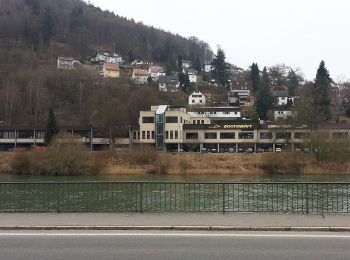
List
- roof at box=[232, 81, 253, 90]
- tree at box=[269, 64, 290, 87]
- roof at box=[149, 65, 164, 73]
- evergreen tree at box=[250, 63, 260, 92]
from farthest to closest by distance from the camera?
roof at box=[149, 65, 164, 73]
tree at box=[269, 64, 290, 87]
roof at box=[232, 81, 253, 90]
evergreen tree at box=[250, 63, 260, 92]

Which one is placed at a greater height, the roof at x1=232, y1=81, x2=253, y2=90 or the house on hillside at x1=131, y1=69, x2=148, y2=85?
the house on hillside at x1=131, y1=69, x2=148, y2=85

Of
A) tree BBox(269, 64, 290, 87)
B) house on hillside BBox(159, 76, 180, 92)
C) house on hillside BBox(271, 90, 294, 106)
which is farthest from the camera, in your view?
house on hillside BBox(159, 76, 180, 92)

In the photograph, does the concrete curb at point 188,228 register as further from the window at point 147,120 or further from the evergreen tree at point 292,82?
the evergreen tree at point 292,82

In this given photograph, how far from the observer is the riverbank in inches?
2362

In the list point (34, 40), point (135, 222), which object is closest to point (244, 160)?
point (135, 222)

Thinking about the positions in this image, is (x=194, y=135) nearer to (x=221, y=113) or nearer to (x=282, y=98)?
(x=221, y=113)

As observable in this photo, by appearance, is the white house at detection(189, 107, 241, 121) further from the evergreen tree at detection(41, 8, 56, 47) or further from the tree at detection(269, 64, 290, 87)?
the evergreen tree at detection(41, 8, 56, 47)

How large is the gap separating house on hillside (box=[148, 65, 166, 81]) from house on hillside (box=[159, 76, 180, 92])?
657cm

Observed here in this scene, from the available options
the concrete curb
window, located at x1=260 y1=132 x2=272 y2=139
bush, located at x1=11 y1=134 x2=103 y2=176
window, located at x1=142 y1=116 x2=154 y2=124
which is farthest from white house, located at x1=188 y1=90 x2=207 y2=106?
the concrete curb

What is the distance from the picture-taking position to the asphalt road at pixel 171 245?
8.81m

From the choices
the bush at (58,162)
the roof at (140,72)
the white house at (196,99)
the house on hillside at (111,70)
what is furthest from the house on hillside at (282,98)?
the bush at (58,162)

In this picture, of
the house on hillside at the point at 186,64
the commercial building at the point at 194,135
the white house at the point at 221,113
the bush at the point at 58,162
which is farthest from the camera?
the house on hillside at the point at 186,64

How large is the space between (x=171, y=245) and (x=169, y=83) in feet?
492

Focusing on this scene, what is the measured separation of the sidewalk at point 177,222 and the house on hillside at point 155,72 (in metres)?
156
